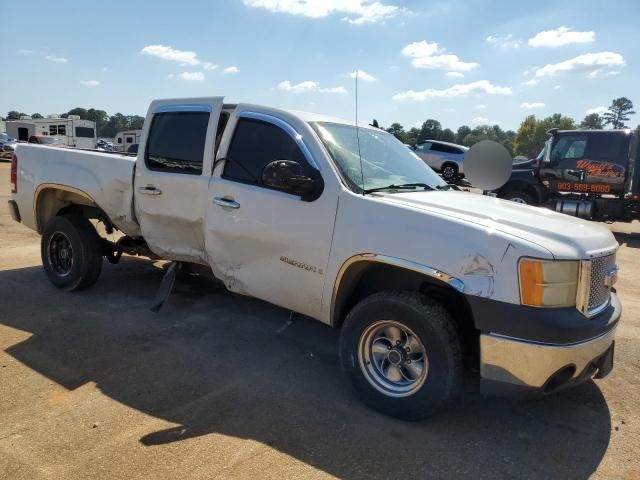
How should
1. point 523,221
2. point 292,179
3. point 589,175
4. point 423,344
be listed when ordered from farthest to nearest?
point 589,175, point 292,179, point 523,221, point 423,344

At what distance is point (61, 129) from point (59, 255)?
115 ft

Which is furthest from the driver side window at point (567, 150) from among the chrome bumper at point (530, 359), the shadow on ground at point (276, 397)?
the chrome bumper at point (530, 359)

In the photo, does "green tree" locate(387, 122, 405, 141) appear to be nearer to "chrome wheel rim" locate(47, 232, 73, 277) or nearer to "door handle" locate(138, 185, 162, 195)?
"door handle" locate(138, 185, 162, 195)

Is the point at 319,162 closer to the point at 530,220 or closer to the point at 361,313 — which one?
the point at 361,313

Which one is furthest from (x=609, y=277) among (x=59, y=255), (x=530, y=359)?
(x=59, y=255)

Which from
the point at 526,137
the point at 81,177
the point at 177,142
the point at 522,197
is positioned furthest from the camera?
the point at 526,137

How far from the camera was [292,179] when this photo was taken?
11.3ft

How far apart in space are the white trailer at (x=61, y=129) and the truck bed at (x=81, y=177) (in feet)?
106

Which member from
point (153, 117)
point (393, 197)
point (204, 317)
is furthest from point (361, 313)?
point (153, 117)

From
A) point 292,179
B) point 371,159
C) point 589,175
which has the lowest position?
point 292,179

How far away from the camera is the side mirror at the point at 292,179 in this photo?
3410mm

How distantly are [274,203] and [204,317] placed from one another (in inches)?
69.9

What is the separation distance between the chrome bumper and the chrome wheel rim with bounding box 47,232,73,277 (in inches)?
182

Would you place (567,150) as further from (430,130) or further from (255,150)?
(255,150)
